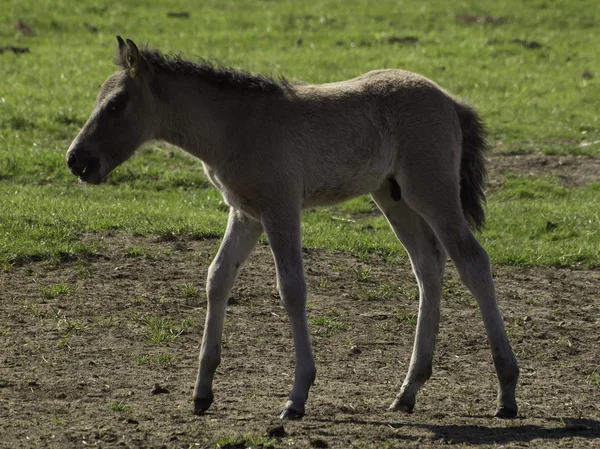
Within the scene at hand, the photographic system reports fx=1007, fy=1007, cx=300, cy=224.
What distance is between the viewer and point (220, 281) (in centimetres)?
679

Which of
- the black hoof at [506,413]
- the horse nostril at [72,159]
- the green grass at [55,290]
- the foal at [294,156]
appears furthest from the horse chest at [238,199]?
the green grass at [55,290]

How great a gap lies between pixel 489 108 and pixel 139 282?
9.54 metres

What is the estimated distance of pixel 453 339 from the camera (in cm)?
843

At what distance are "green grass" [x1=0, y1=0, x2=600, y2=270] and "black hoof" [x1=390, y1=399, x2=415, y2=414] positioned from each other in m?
2.86

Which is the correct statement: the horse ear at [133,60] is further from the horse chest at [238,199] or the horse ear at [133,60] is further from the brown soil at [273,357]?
the brown soil at [273,357]

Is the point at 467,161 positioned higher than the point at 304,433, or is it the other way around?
the point at 467,161

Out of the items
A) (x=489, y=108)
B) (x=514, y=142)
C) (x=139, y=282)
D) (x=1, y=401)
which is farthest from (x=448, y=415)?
(x=489, y=108)

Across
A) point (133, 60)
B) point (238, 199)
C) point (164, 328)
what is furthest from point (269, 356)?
point (133, 60)

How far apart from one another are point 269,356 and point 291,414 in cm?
157

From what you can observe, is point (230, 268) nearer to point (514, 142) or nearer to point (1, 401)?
point (1, 401)

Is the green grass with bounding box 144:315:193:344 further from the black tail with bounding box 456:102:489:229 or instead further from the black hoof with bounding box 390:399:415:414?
the black tail with bounding box 456:102:489:229

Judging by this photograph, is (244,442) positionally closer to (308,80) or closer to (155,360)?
(155,360)

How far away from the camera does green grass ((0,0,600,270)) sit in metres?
10.8

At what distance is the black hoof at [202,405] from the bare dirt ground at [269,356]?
1.9 inches
